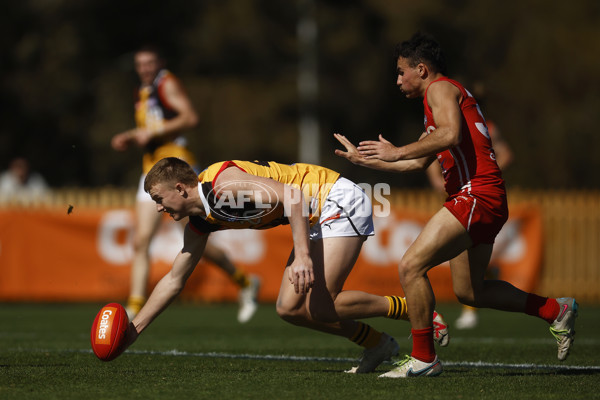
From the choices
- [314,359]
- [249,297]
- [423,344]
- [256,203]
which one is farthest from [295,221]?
[249,297]

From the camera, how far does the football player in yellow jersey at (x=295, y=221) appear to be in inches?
234

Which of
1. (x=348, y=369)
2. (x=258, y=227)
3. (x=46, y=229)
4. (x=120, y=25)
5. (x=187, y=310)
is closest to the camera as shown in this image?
(x=258, y=227)

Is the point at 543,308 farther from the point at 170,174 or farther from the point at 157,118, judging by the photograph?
the point at 157,118

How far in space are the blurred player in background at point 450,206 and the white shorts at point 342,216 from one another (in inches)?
12.2

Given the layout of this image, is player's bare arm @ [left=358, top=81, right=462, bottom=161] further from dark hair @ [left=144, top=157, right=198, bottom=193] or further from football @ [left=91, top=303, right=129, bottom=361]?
football @ [left=91, top=303, right=129, bottom=361]

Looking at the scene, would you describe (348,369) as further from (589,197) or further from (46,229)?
(589,197)

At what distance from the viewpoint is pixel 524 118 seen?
115 feet

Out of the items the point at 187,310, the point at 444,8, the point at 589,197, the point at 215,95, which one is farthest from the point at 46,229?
the point at 444,8

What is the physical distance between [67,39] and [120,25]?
3.81 meters

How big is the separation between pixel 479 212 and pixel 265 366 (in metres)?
1.86

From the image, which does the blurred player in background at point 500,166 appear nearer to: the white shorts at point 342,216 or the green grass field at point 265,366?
the green grass field at point 265,366

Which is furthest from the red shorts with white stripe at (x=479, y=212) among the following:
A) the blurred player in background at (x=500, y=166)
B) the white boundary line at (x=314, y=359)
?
the blurred player in background at (x=500, y=166)

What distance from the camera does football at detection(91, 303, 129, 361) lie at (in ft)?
19.9

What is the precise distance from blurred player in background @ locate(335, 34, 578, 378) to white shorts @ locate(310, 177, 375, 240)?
309mm
